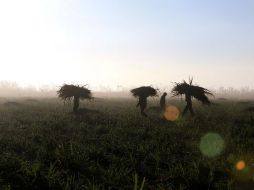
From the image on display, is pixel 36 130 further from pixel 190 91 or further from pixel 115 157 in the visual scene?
pixel 190 91

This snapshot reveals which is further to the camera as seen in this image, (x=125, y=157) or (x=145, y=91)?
(x=145, y=91)

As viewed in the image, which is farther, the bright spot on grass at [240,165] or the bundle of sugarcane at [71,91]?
the bundle of sugarcane at [71,91]

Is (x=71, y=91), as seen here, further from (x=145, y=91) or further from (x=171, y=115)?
(x=171, y=115)

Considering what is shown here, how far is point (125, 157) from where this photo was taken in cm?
1320

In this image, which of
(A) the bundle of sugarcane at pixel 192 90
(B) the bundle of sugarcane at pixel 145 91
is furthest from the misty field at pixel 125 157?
(B) the bundle of sugarcane at pixel 145 91

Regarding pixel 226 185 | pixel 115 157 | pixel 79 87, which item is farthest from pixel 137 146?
pixel 79 87

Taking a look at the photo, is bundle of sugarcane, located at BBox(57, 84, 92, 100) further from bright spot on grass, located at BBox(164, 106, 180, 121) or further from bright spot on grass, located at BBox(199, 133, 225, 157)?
bright spot on grass, located at BBox(199, 133, 225, 157)

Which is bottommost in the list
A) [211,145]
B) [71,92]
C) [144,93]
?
[211,145]

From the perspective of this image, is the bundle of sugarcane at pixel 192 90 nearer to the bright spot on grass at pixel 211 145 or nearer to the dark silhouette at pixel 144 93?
the dark silhouette at pixel 144 93

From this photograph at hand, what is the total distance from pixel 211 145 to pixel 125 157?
406 cm

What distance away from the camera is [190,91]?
2719 cm

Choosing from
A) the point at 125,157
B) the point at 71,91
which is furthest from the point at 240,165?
the point at 71,91

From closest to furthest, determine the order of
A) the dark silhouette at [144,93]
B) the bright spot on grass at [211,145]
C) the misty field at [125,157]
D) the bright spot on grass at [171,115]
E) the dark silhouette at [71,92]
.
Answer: the misty field at [125,157]
the bright spot on grass at [211,145]
the bright spot on grass at [171,115]
the dark silhouette at [144,93]
the dark silhouette at [71,92]

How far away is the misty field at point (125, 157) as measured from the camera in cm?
1017
